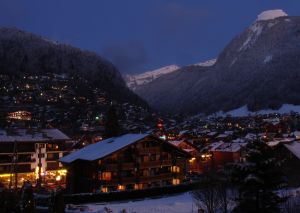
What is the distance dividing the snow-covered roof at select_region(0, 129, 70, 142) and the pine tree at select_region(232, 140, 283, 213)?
5164 cm

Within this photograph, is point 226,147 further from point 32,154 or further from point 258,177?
point 258,177

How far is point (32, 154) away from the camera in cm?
7094

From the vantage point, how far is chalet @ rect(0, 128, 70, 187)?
219 ft

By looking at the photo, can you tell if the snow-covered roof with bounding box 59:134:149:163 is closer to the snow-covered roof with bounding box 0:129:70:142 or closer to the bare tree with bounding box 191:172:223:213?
the snow-covered roof with bounding box 0:129:70:142

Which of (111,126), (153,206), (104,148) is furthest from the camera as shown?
(111,126)

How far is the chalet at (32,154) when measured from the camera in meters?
66.9

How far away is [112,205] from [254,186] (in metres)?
21.9

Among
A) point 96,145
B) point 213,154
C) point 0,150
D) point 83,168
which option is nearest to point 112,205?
point 83,168

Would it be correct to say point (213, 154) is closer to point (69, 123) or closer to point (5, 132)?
point (5, 132)

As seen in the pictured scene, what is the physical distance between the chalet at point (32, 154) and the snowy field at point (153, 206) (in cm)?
2637

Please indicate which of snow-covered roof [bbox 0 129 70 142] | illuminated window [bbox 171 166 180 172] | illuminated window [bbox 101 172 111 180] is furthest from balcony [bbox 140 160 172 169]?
snow-covered roof [bbox 0 129 70 142]

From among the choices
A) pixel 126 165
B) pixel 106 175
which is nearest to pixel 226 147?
pixel 126 165

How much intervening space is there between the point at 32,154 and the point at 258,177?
54.7 meters

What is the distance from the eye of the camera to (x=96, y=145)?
196 feet
